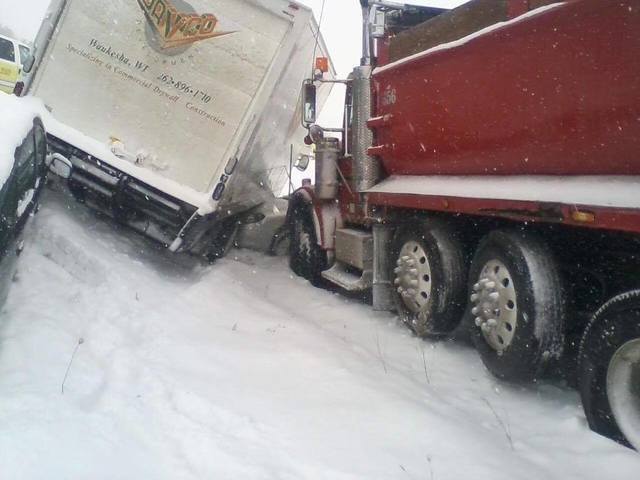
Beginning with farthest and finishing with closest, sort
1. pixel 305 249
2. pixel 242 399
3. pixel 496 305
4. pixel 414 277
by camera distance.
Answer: pixel 305 249 → pixel 414 277 → pixel 496 305 → pixel 242 399

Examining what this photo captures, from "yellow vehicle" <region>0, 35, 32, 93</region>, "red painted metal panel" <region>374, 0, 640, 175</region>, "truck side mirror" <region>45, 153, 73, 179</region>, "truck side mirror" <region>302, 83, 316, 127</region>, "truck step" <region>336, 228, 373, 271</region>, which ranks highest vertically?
"red painted metal panel" <region>374, 0, 640, 175</region>

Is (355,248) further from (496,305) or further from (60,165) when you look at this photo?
(60,165)

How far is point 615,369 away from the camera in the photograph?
316 centimetres

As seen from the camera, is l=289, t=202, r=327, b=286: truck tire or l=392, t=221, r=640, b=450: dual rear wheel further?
l=289, t=202, r=327, b=286: truck tire

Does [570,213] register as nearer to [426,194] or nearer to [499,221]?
[499,221]

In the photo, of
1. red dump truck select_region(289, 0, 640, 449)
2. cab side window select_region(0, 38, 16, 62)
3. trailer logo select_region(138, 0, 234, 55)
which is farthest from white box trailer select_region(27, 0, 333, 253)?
cab side window select_region(0, 38, 16, 62)

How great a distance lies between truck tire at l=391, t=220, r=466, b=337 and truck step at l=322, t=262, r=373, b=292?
19.7 inches

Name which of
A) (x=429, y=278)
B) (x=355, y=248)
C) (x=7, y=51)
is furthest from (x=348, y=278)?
(x=7, y=51)

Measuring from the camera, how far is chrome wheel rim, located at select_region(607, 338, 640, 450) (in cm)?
309

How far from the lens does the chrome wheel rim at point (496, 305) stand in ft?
13.3

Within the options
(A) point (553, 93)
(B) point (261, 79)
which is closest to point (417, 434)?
(A) point (553, 93)

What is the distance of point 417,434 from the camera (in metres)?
3.26

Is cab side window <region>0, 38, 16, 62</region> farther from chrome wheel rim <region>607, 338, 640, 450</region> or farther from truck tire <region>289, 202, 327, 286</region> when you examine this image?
chrome wheel rim <region>607, 338, 640, 450</region>

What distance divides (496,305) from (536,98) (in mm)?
1404
